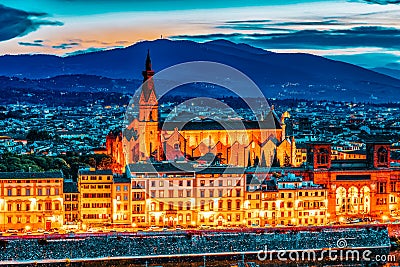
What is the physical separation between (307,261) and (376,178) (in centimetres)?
738

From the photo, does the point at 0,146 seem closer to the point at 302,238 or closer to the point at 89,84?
the point at 302,238

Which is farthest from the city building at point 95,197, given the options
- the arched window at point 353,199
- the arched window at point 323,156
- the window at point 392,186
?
the window at point 392,186

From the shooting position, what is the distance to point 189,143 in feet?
146

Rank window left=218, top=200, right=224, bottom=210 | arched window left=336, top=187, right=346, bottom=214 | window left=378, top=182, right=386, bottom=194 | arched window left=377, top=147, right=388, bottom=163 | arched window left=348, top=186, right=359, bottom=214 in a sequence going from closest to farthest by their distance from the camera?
window left=218, top=200, right=224, bottom=210
arched window left=336, top=187, right=346, bottom=214
arched window left=348, top=186, right=359, bottom=214
window left=378, top=182, right=386, bottom=194
arched window left=377, top=147, right=388, bottom=163

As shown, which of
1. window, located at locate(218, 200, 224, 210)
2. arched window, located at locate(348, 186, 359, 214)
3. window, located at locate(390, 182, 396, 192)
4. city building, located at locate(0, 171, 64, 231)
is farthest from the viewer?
window, located at locate(390, 182, 396, 192)

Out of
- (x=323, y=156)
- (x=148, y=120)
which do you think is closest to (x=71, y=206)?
(x=323, y=156)

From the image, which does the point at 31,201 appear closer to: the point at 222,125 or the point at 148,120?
the point at 148,120

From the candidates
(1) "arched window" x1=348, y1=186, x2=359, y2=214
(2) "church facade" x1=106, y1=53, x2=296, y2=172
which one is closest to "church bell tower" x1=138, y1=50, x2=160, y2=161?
(2) "church facade" x1=106, y1=53, x2=296, y2=172

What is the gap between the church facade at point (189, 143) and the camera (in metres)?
42.0

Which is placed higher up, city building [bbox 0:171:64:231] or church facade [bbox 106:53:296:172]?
church facade [bbox 106:53:296:172]

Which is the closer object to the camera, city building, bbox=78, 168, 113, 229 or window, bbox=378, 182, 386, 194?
city building, bbox=78, 168, 113, 229

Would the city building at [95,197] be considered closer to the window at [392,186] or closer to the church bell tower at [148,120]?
the window at [392,186]

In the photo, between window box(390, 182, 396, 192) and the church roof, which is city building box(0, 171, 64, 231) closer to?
window box(390, 182, 396, 192)

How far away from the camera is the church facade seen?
42.0 m
